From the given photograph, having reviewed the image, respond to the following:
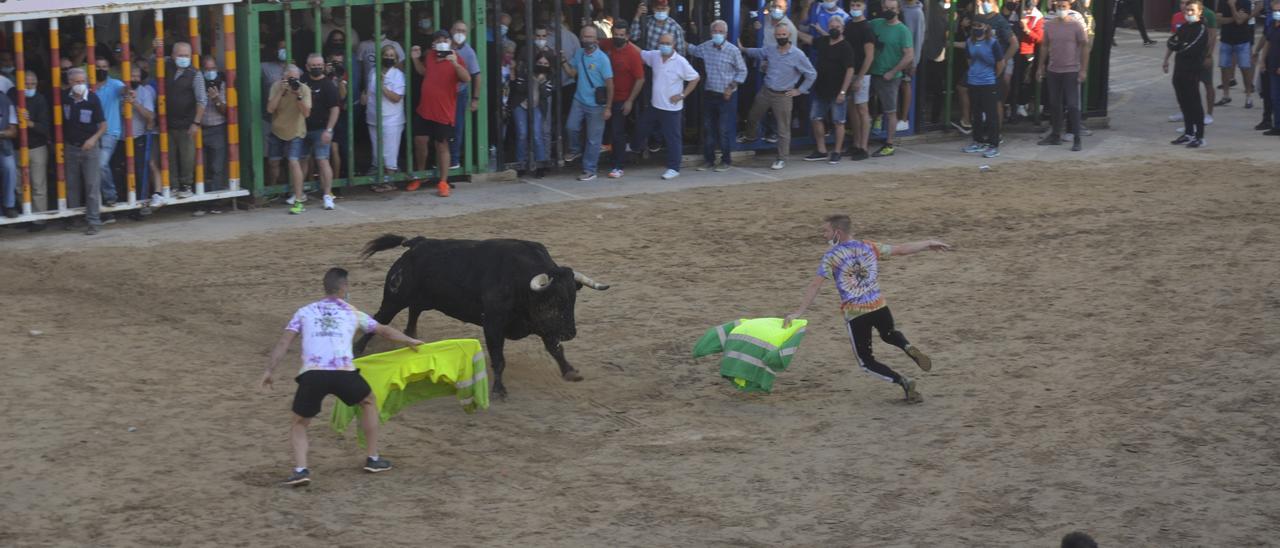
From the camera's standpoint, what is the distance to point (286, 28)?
62.5ft

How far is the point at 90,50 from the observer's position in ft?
58.6

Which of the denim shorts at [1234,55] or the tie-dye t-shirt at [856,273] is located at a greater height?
the denim shorts at [1234,55]

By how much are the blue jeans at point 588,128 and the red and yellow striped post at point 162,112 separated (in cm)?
518

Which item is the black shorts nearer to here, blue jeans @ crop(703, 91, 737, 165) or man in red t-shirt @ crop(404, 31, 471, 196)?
man in red t-shirt @ crop(404, 31, 471, 196)

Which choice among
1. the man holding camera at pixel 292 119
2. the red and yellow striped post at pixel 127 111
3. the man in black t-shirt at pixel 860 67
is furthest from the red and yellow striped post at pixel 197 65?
the man in black t-shirt at pixel 860 67

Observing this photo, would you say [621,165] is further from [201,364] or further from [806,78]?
[201,364]

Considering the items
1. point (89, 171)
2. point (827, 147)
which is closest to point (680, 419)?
point (89, 171)

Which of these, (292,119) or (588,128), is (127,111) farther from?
(588,128)

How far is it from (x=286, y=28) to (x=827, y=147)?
8.24 metres

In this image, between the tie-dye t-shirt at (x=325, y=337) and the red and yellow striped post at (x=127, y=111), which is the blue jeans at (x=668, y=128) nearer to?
the red and yellow striped post at (x=127, y=111)

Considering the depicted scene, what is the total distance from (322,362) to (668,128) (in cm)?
1128

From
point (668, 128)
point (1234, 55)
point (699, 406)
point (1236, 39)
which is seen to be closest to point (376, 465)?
point (699, 406)

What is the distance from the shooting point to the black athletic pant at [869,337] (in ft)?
41.4

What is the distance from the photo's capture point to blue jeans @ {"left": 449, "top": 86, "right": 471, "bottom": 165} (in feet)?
67.2
